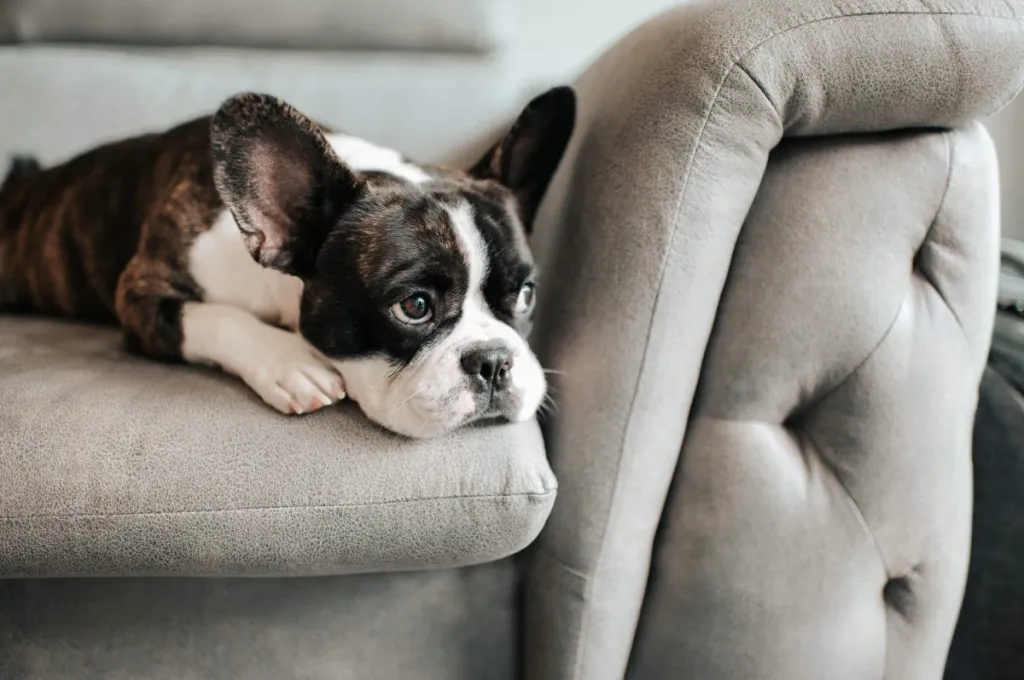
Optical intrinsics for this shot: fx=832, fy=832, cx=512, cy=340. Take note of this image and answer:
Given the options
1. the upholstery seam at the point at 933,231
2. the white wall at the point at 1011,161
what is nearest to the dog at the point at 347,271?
the upholstery seam at the point at 933,231

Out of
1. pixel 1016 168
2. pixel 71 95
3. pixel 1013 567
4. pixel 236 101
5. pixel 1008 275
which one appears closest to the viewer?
pixel 236 101

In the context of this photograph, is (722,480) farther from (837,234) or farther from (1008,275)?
(1008,275)

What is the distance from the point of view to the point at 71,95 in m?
1.96

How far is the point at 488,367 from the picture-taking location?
1.10 m

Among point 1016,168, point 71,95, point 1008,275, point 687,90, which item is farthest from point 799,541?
point 71,95

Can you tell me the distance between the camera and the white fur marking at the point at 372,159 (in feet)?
4.42

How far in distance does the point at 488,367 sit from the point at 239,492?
1.13 feet

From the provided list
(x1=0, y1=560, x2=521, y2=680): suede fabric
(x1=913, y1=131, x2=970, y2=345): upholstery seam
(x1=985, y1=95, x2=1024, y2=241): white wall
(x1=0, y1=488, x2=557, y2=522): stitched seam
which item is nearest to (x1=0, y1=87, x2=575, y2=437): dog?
(x1=0, y1=488, x2=557, y2=522): stitched seam

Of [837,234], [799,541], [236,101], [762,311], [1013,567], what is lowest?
[1013,567]

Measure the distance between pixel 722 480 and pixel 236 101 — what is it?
82cm

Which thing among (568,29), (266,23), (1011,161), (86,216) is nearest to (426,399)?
(86,216)

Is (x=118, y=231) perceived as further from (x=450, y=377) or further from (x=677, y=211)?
(x=677, y=211)

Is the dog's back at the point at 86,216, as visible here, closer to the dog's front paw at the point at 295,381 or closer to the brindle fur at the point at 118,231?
the brindle fur at the point at 118,231

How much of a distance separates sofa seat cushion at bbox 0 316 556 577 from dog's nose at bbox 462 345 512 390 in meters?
0.07
